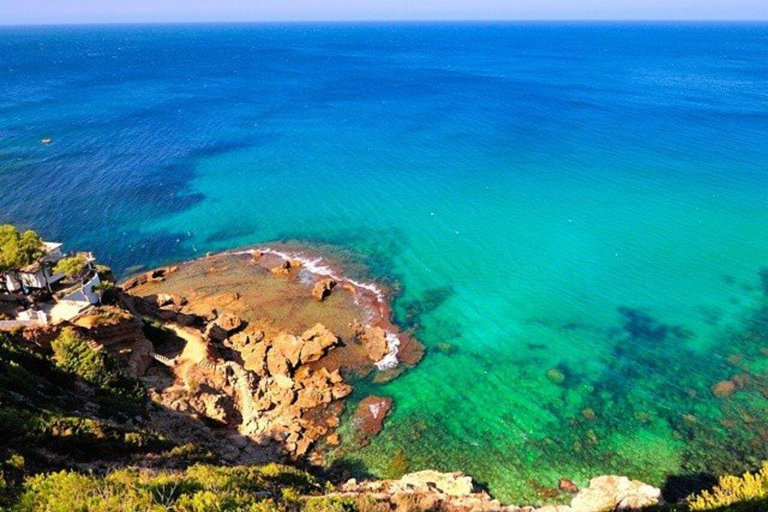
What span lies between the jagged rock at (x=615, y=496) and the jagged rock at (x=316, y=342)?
19671 mm

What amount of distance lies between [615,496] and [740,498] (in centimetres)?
506

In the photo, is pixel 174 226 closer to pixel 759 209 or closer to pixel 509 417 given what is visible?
pixel 509 417

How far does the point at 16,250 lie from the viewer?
33250 mm

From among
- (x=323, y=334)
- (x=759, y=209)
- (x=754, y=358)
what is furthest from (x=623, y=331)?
(x=759, y=209)

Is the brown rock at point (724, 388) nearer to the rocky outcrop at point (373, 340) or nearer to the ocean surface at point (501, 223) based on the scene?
the ocean surface at point (501, 223)

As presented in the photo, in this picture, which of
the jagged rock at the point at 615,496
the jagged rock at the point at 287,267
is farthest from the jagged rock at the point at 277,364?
the jagged rock at the point at 615,496

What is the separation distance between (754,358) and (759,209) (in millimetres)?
28207

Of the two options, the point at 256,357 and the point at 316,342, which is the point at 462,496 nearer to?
the point at 316,342

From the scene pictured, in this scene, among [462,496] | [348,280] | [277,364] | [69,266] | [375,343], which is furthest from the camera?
[348,280]

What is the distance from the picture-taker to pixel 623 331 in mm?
40875

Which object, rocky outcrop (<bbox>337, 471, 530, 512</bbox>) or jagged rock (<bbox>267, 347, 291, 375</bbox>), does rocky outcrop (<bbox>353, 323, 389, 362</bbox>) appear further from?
rocky outcrop (<bbox>337, 471, 530, 512</bbox>)

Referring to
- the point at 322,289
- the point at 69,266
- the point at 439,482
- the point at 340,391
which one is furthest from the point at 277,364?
the point at 69,266

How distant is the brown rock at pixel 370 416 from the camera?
31880 millimetres

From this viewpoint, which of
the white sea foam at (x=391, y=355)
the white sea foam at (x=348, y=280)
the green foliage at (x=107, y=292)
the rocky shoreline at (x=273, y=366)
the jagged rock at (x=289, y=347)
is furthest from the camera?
the white sea foam at (x=348, y=280)
